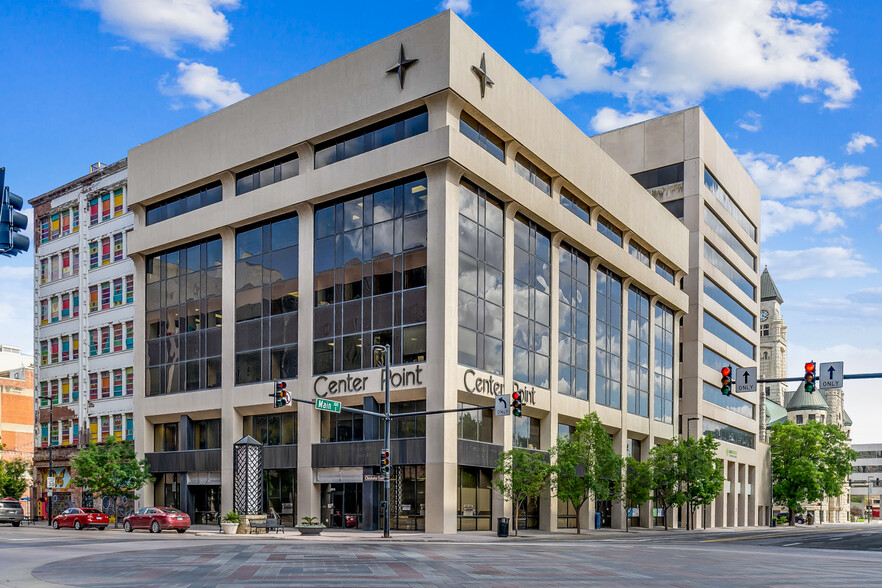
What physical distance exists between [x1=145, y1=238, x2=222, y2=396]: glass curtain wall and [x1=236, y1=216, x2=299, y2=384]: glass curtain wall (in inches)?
101

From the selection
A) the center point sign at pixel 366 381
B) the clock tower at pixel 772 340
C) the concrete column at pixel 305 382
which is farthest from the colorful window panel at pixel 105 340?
the clock tower at pixel 772 340

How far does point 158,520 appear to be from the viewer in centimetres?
5091

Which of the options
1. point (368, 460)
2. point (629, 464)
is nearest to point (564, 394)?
point (629, 464)

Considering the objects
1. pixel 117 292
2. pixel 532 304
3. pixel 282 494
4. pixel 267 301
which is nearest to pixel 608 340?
pixel 532 304

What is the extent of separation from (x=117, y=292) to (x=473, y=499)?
3567cm

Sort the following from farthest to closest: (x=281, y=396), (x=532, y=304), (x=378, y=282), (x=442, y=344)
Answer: (x=532, y=304) < (x=378, y=282) < (x=442, y=344) < (x=281, y=396)

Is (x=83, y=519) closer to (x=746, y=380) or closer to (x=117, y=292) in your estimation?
(x=117, y=292)

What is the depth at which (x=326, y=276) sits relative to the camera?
56.8 m

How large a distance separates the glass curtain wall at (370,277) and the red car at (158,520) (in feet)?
39.0

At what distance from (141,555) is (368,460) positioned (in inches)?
942

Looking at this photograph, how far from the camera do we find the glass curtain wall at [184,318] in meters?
63.2

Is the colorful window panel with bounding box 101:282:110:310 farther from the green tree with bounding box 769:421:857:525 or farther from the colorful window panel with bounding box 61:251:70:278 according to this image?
the green tree with bounding box 769:421:857:525

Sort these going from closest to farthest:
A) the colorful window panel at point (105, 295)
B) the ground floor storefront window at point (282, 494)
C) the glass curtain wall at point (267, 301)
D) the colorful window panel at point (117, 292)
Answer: the ground floor storefront window at point (282, 494)
the glass curtain wall at point (267, 301)
the colorful window panel at point (117, 292)
the colorful window panel at point (105, 295)

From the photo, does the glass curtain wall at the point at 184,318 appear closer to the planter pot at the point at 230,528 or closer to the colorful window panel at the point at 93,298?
the colorful window panel at the point at 93,298
